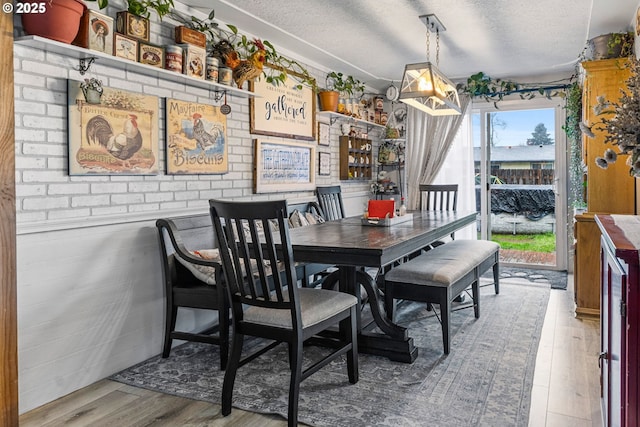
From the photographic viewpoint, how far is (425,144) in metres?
6.12

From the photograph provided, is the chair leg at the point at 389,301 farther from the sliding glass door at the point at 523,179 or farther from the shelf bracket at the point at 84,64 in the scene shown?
the sliding glass door at the point at 523,179

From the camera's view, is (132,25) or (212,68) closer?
(132,25)

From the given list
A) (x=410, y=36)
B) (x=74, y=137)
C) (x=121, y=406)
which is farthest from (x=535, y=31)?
(x=121, y=406)

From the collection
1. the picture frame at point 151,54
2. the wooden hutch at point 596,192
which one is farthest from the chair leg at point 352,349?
the wooden hutch at point 596,192

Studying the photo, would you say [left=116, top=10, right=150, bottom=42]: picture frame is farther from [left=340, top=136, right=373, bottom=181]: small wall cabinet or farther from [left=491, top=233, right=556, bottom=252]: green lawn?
[left=491, top=233, right=556, bottom=252]: green lawn

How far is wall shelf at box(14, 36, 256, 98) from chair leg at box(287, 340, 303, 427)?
177 centimetres

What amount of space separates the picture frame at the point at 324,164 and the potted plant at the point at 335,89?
476mm

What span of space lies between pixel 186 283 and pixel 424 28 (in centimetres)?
261

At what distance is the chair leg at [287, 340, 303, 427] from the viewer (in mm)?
2139

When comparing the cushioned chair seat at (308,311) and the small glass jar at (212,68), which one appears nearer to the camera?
the cushioned chair seat at (308,311)

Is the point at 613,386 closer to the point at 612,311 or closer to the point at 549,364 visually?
the point at 612,311

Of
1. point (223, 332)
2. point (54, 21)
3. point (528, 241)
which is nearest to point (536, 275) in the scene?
point (528, 241)

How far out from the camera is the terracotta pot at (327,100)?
16.5 ft

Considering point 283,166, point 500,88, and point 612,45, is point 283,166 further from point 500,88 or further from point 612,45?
point 500,88
